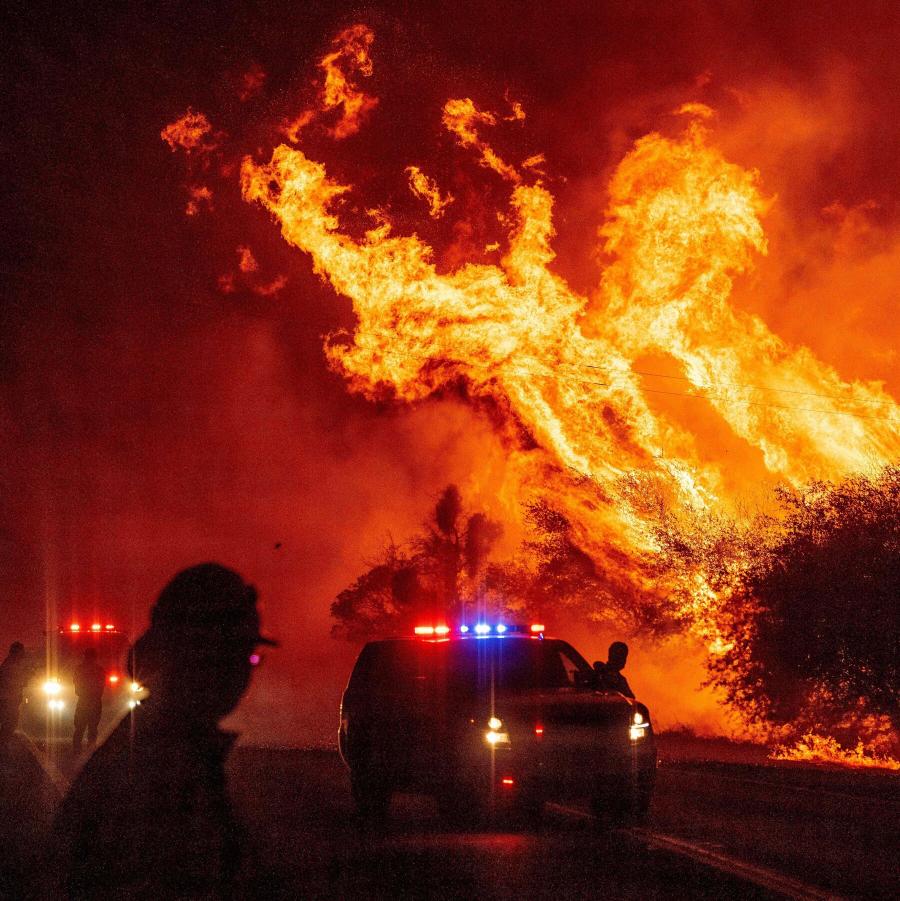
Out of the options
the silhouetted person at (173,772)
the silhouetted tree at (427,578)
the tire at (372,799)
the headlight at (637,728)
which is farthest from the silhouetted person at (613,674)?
the silhouetted tree at (427,578)

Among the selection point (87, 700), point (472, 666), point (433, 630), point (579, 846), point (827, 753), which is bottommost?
point (827, 753)

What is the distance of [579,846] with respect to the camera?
38.6 feet

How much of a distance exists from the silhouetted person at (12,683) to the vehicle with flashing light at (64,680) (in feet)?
12.5

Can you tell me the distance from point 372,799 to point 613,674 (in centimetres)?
271

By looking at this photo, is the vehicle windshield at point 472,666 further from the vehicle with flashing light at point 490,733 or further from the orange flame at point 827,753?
the orange flame at point 827,753

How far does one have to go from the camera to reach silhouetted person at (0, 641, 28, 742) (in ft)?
68.9

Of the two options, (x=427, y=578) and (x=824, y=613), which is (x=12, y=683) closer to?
(x=824, y=613)

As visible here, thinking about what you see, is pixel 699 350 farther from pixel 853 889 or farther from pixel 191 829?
pixel 191 829

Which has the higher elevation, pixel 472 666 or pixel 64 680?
pixel 472 666

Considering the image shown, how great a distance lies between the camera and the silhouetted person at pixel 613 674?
14.1 metres

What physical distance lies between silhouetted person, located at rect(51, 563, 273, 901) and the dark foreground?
5.00 meters

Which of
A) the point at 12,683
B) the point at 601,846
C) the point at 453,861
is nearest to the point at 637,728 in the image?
the point at 601,846

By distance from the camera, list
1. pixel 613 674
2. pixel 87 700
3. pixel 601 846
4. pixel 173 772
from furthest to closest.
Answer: pixel 87 700
pixel 613 674
pixel 601 846
pixel 173 772

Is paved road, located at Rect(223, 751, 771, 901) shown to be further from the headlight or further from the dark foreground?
the headlight
